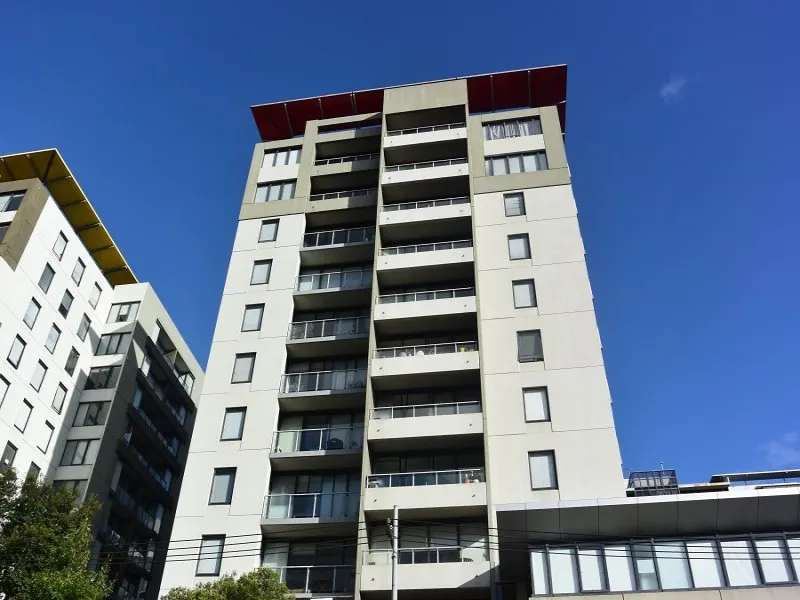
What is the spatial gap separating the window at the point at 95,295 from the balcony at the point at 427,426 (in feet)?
88.5

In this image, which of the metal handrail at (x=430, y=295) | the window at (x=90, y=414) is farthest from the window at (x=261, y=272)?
the window at (x=90, y=414)

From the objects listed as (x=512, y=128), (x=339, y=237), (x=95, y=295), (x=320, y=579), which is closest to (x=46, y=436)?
(x=95, y=295)

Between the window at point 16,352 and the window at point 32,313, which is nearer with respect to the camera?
the window at point 16,352

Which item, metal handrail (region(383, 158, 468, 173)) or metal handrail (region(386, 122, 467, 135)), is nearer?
metal handrail (region(383, 158, 468, 173))

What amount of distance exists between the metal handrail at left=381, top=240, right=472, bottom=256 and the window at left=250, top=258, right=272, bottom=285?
657 cm

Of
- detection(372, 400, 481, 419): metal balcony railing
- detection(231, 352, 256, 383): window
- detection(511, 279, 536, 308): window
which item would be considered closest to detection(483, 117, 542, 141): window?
detection(511, 279, 536, 308): window

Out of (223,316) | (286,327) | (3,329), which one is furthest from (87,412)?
(286,327)

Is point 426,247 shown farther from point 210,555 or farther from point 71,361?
point 71,361

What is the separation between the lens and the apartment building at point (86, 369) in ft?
144

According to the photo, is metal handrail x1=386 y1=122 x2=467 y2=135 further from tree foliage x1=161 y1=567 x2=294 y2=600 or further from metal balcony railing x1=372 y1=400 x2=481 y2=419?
tree foliage x1=161 y1=567 x2=294 y2=600

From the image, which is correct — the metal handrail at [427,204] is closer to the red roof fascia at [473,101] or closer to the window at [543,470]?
the red roof fascia at [473,101]

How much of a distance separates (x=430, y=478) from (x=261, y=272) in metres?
16.4

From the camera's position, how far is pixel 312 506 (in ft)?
109

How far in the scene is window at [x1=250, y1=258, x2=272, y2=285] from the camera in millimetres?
41781
